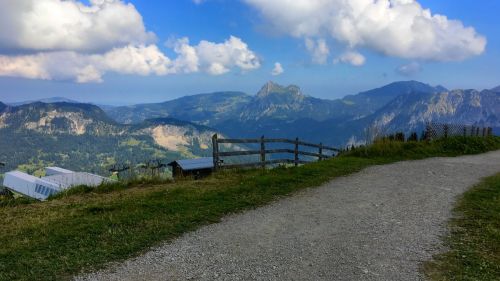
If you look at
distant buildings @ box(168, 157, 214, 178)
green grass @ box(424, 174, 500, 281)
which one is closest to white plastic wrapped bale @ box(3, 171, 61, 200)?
distant buildings @ box(168, 157, 214, 178)

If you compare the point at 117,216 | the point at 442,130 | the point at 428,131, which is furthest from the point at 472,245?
the point at 442,130

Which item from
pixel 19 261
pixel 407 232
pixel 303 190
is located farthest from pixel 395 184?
pixel 19 261

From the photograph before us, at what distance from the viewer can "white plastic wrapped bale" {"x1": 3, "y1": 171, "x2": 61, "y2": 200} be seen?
146ft

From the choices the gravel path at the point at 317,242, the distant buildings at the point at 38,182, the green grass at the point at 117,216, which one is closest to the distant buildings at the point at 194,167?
the distant buildings at the point at 38,182

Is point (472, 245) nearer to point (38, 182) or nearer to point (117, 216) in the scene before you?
point (117, 216)

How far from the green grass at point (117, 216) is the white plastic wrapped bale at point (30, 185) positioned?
34277 mm

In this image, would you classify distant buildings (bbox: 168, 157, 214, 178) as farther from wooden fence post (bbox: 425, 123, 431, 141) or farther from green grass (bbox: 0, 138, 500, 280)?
wooden fence post (bbox: 425, 123, 431, 141)

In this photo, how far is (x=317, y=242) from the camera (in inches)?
316

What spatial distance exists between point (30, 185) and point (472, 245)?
55.6 m

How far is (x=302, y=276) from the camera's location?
251 inches

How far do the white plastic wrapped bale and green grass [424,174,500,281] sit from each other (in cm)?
4185

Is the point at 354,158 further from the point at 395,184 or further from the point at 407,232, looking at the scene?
the point at 407,232

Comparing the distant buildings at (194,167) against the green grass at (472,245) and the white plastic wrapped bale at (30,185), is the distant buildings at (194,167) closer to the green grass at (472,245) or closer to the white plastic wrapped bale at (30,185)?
the white plastic wrapped bale at (30,185)

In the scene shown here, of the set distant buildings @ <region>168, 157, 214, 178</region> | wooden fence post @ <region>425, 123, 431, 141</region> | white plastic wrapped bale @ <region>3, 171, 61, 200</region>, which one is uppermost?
wooden fence post @ <region>425, 123, 431, 141</region>
